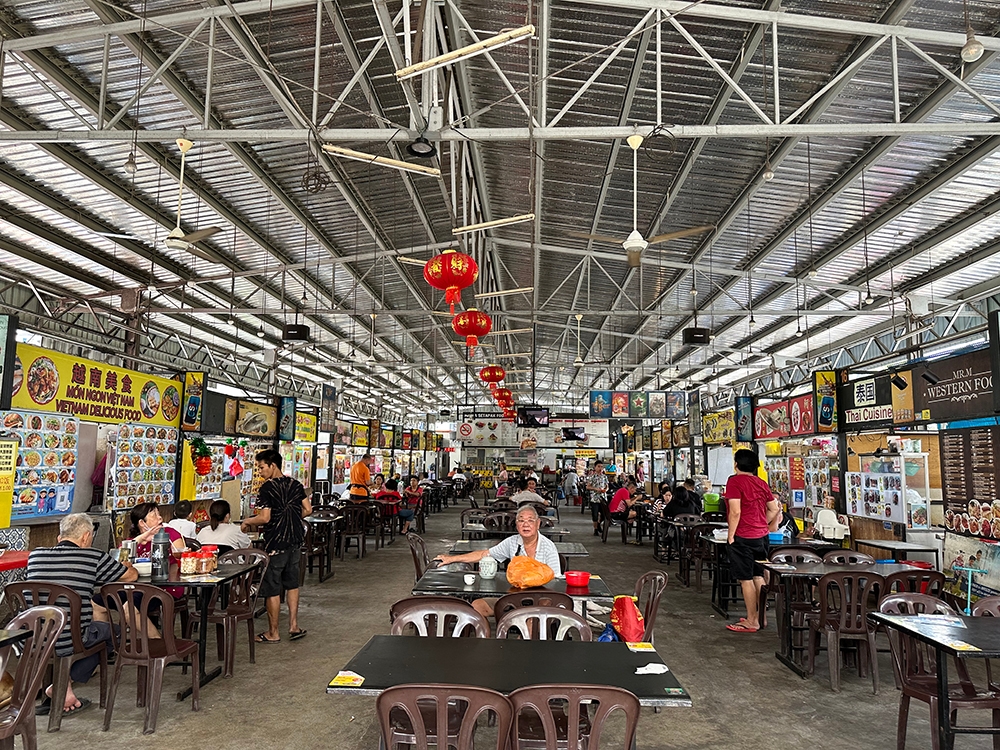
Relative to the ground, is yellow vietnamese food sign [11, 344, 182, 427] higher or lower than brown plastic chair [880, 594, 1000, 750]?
higher

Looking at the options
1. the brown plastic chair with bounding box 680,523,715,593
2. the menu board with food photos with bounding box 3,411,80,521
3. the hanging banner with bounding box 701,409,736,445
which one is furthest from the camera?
the hanging banner with bounding box 701,409,736,445

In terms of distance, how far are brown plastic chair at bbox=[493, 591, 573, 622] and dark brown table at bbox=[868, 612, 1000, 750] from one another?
1.82m

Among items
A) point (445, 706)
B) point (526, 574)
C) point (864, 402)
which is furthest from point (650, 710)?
point (864, 402)

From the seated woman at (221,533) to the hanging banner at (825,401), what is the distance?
777 centimetres

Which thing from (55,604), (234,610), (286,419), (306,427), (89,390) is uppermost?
(89,390)

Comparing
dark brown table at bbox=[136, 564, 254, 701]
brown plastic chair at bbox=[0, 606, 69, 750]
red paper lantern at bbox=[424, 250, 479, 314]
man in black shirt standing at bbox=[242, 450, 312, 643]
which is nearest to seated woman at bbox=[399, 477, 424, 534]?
man in black shirt standing at bbox=[242, 450, 312, 643]

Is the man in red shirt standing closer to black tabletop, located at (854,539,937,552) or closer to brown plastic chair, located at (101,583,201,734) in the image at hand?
black tabletop, located at (854,539,937,552)

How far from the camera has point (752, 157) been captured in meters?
8.52

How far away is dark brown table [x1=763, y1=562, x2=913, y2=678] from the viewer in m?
5.51

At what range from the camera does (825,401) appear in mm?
9648

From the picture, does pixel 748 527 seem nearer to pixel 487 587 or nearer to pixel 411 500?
pixel 487 587

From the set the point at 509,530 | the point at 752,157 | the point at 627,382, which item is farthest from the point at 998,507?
the point at 627,382

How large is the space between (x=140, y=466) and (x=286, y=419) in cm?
429

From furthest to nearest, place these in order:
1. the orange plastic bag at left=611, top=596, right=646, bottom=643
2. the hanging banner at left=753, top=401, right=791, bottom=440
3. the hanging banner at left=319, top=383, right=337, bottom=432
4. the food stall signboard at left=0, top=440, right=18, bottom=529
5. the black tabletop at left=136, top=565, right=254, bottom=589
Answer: the hanging banner at left=319, top=383, right=337, bottom=432, the hanging banner at left=753, top=401, right=791, bottom=440, the food stall signboard at left=0, top=440, right=18, bottom=529, the black tabletop at left=136, top=565, right=254, bottom=589, the orange plastic bag at left=611, top=596, right=646, bottom=643
